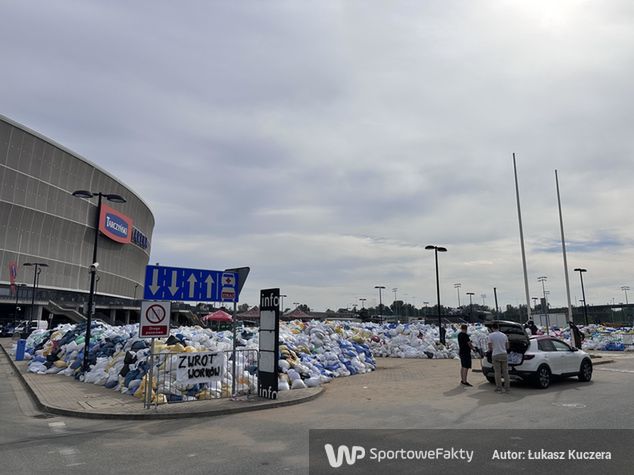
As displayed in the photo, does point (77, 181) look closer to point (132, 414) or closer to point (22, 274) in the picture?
point (22, 274)

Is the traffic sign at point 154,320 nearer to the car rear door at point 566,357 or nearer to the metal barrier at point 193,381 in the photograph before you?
the metal barrier at point 193,381

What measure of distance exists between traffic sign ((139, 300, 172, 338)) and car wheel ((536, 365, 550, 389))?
9786 mm

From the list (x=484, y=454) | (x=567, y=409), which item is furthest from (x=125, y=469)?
(x=567, y=409)

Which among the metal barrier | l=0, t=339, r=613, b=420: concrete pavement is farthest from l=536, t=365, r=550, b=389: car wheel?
the metal barrier

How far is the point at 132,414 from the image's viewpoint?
9844mm

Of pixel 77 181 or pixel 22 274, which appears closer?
pixel 22 274

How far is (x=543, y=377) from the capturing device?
12.8 metres

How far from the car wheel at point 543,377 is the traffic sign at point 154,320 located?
32.1ft

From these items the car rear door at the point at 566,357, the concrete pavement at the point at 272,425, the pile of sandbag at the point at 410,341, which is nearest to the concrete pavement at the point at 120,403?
the concrete pavement at the point at 272,425

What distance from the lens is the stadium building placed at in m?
60.5

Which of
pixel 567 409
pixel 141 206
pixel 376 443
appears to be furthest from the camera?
pixel 141 206

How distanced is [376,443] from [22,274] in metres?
68.3

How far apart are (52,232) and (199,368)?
6662 cm
